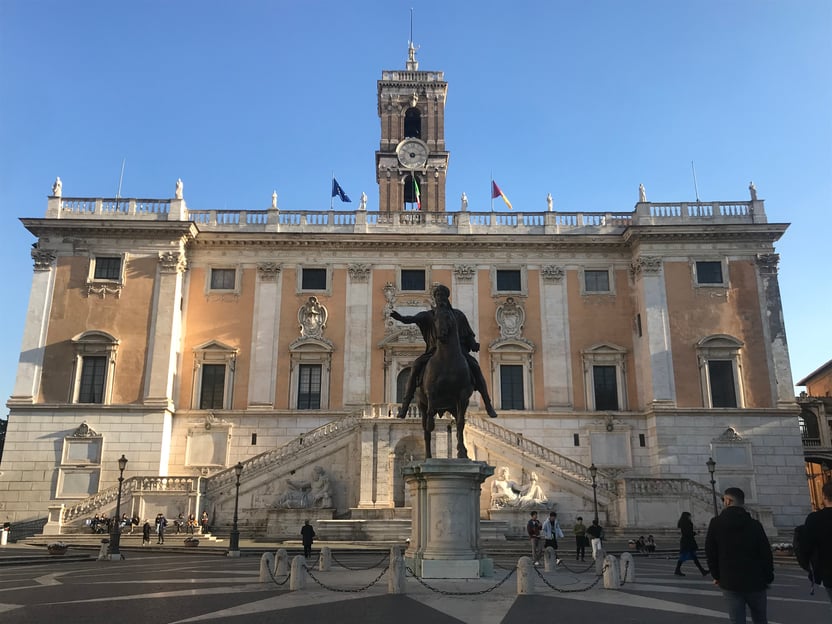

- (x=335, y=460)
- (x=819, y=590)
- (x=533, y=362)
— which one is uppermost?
(x=533, y=362)

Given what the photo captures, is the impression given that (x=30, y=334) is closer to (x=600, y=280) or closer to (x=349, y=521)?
(x=349, y=521)

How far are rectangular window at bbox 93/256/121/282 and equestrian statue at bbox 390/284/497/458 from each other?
2787 centimetres

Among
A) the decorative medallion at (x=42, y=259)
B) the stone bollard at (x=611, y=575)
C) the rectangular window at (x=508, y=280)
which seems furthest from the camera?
the rectangular window at (x=508, y=280)

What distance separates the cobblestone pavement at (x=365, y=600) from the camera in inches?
373

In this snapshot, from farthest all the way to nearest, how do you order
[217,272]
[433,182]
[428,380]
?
[433,182], [217,272], [428,380]

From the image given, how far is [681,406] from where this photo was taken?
3569 cm

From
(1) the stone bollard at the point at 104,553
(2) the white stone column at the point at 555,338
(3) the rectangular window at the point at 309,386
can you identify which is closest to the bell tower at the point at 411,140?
(2) the white stone column at the point at 555,338

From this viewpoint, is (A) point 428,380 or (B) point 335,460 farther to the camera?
(B) point 335,460

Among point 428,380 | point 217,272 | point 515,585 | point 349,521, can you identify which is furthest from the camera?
point 217,272

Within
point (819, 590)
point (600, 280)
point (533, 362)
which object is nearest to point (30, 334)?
point (533, 362)

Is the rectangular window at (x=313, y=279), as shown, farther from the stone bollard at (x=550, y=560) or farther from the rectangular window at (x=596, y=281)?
the stone bollard at (x=550, y=560)

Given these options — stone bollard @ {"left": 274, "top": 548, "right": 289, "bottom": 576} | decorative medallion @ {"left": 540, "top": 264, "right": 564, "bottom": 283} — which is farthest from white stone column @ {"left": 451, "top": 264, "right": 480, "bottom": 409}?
stone bollard @ {"left": 274, "top": 548, "right": 289, "bottom": 576}

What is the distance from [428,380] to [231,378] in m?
25.3

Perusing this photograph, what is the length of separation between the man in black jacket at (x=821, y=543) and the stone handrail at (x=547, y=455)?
2493 cm
